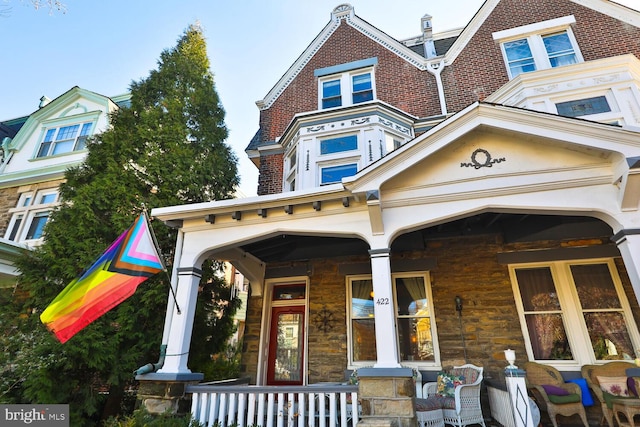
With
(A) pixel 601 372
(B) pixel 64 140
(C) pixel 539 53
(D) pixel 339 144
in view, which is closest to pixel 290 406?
(A) pixel 601 372

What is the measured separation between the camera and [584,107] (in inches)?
274

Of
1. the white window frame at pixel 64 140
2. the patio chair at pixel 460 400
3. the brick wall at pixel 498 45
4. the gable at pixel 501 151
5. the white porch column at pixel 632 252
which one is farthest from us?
the white window frame at pixel 64 140

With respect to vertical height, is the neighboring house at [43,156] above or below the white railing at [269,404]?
above

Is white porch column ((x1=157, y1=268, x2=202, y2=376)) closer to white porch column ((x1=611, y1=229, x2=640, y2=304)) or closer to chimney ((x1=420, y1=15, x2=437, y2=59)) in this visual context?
white porch column ((x1=611, y1=229, x2=640, y2=304))

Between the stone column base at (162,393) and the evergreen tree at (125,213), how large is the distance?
1.29 metres

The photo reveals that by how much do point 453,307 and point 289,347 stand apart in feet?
11.3

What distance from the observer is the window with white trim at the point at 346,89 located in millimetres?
9078

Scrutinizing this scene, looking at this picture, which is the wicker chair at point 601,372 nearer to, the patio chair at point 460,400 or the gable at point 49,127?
the patio chair at point 460,400

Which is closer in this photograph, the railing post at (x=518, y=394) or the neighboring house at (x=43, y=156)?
the railing post at (x=518, y=394)

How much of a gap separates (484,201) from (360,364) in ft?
12.5

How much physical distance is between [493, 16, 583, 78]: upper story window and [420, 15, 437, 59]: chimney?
1792mm

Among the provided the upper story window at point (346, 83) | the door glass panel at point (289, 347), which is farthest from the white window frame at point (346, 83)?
the door glass panel at point (289, 347)

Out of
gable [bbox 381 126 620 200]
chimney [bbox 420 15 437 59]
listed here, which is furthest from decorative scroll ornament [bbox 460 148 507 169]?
chimney [bbox 420 15 437 59]

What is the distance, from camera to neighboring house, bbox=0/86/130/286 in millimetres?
10742
